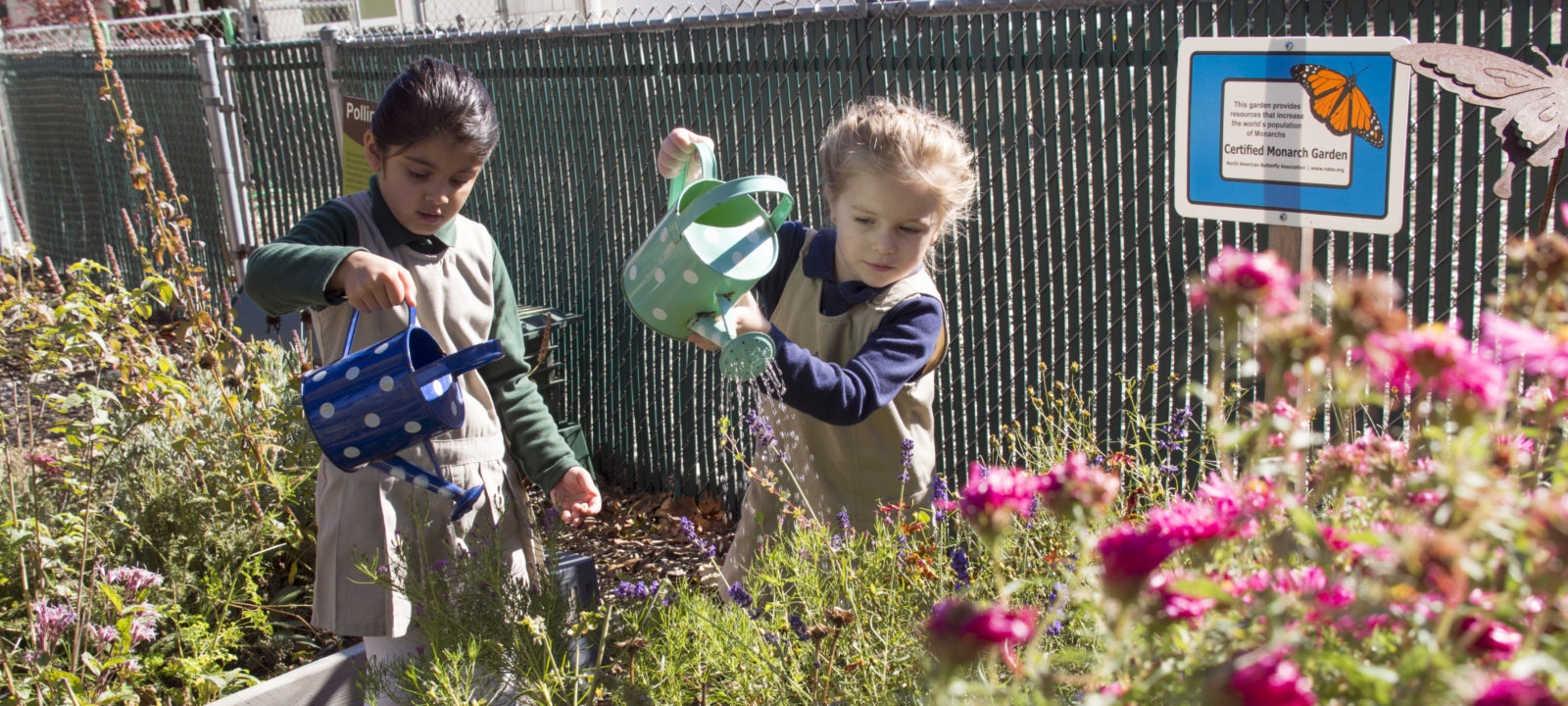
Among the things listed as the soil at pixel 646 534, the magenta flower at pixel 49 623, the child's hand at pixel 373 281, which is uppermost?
the child's hand at pixel 373 281

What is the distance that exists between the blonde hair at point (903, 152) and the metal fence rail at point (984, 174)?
512mm

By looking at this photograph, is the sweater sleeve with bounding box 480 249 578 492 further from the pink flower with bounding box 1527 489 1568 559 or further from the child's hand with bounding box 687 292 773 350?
the pink flower with bounding box 1527 489 1568 559

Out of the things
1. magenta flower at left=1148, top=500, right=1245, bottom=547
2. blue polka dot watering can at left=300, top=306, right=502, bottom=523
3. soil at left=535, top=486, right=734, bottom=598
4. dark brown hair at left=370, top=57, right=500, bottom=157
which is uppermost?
dark brown hair at left=370, top=57, right=500, bottom=157

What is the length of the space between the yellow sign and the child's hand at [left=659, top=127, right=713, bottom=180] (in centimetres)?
217

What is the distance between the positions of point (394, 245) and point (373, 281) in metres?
0.42

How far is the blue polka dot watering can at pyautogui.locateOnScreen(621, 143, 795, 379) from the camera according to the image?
1723 millimetres

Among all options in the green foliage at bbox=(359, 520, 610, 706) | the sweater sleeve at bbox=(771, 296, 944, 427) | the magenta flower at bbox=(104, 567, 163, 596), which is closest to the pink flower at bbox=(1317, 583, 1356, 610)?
the green foliage at bbox=(359, 520, 610, 706)

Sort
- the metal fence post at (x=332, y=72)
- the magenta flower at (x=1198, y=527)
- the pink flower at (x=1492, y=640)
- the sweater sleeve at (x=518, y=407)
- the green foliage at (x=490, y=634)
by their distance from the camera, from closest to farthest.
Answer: the pink flower at (x=1492, y=640) → the magenta flower at (x=1198, y=527) → the green foliage at (x=490, y=634) → the sweater sleeve at (x=518, y=407) → the metal fence post at (x=332, y=72)

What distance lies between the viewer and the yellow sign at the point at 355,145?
4.04 metres

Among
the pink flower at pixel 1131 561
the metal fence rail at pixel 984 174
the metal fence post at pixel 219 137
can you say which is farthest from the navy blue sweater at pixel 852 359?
the metal fence post at pixel 219 137

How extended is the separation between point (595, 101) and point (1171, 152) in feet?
8.01

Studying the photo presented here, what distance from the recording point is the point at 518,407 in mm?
2350

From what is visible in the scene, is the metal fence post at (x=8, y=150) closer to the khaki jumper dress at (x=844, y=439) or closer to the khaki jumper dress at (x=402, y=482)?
the khaki jumper dress at (x=402, y=482)

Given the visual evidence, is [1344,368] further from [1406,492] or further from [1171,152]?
[1171,152]
